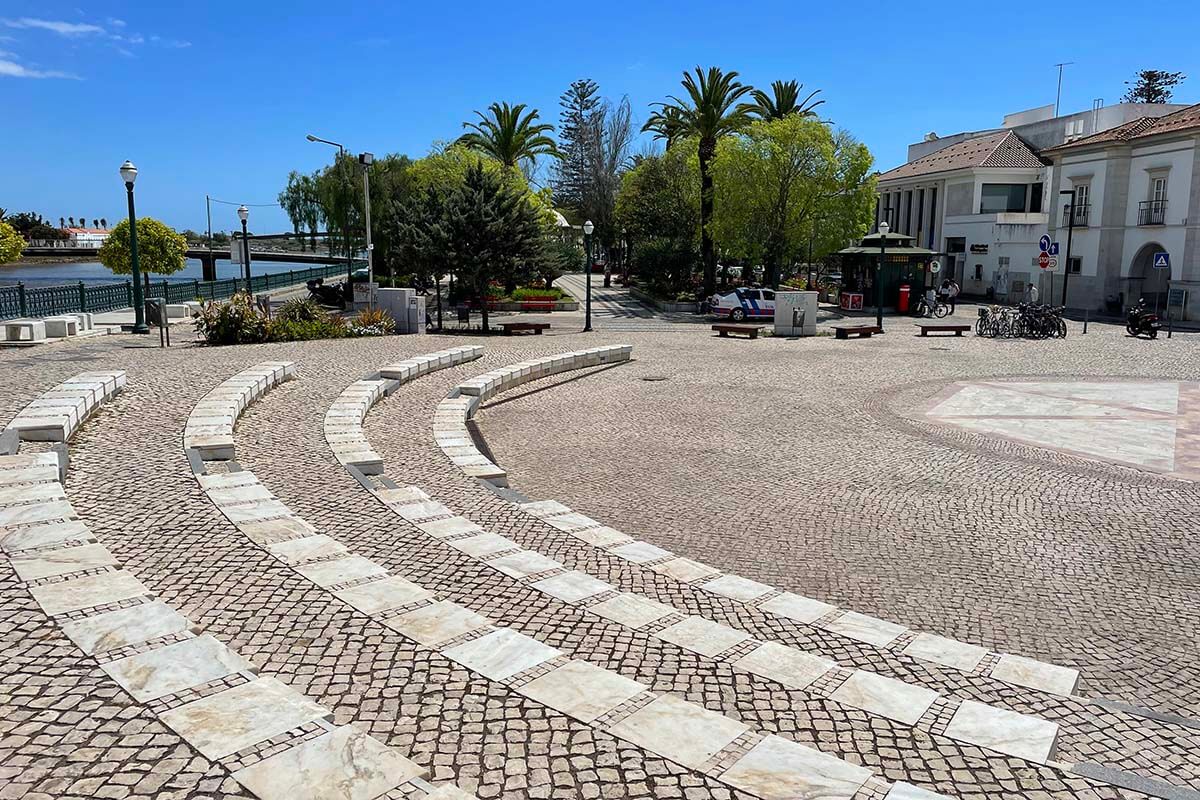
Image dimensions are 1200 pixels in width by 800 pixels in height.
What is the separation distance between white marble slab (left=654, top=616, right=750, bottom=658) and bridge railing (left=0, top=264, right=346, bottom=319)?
947 inches

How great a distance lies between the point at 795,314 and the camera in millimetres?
29344

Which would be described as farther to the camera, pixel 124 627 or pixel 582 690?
pixel 124 627

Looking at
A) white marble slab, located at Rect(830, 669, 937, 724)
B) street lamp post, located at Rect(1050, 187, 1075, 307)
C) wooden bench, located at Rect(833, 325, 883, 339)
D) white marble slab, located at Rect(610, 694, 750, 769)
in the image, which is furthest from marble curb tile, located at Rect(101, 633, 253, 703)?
street lamp post, located at Rect(1050, 187, 1075, 307)

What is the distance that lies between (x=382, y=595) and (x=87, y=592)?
1.78 meters

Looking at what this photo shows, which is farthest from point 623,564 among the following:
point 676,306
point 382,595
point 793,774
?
point 676,306

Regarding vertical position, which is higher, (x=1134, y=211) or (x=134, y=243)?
(x=1134, y=211)

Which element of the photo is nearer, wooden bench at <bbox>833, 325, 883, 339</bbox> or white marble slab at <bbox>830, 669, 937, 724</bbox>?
white marble slab at <bbox>830, 669, 937, 724</bbox>

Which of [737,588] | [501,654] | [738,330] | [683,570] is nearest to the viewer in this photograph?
[501,654]

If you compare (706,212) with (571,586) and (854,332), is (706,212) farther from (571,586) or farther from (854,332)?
(571,586)

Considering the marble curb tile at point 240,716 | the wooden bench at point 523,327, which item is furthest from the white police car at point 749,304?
the marble curb tile at point 240,716

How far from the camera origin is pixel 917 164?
60844 mm

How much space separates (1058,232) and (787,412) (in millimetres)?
34177

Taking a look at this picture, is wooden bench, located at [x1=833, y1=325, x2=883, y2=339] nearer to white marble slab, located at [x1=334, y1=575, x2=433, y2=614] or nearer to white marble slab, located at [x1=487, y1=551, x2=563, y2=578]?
white marble slab, located at [x1=487, y1=551, x2=563, y2=578]

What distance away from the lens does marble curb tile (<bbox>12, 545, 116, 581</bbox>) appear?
5.66 meters
